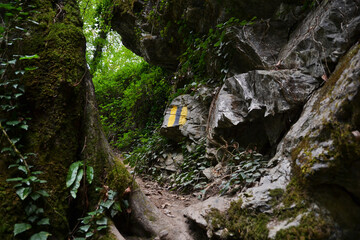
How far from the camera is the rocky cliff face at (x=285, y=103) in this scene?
6.22 feet

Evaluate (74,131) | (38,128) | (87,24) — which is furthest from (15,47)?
(87,24)

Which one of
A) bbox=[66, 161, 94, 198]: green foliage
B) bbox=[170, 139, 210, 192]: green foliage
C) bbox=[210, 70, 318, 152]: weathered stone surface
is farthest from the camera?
bbox=[170, 139, 210, 192]: green foliage

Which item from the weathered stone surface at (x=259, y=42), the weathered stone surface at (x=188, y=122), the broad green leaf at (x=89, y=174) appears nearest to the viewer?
the broad green leaf at (x=89, y=174)

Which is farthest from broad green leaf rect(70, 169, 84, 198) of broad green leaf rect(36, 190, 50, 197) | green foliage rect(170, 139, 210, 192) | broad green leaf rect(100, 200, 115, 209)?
green foliage rect(170, 139, 210, 192)

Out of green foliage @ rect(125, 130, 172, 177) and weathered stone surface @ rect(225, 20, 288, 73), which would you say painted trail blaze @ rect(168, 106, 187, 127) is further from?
weathered stone surface @ rect(225, 20, 288, 73)

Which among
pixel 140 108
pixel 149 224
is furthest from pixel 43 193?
pixel 140 108

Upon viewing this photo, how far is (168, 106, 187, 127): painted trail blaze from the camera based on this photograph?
5.67 meters

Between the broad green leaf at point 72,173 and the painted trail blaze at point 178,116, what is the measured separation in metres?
3.43

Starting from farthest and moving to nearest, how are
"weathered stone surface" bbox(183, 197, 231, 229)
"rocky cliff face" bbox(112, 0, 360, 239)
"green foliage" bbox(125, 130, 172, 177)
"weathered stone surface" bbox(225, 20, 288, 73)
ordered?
"green foliage" bbox(125, 130, 172, 177)
"weathered stone surface" bbox(225, 20, 288, 73)
"weathered stone surface" bbox(183, 197, 231, 229)
"rocky cliff face" bbox(112, 0, 360, 239)

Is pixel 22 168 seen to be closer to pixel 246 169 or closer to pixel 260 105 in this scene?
pixel 246 169

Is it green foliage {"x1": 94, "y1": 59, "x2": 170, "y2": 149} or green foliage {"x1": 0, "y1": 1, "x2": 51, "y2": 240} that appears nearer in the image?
green foliage {"x1": 0, "y1": 1, "x2": 51, "y2": 240}

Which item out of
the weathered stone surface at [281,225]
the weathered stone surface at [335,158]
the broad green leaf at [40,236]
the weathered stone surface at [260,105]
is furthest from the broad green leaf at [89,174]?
the weathered stone surface at [260,105]

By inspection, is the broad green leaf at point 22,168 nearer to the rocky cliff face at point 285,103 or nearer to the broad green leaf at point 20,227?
the broad green leaf at point 20,227

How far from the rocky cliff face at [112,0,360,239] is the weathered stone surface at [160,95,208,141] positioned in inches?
1.1
